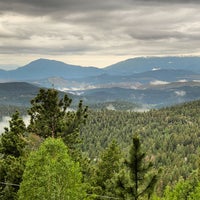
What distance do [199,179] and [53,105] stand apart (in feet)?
55.1

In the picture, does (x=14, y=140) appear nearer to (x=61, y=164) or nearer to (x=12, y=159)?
(x=12, y=159)

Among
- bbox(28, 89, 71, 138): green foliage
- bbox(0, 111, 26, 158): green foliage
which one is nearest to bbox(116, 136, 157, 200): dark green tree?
bbox(28, 89, 71, 138): green foliage

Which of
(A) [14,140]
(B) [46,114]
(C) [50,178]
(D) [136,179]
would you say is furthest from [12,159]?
(D) [136,179]

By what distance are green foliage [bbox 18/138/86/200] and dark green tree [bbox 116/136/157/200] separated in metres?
6.50

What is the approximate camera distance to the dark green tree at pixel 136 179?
2131 cm

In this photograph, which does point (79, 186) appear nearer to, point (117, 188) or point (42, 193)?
point (42, 193)

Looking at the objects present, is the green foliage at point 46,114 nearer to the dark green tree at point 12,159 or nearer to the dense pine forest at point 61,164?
the dense pine forest at point 61,164

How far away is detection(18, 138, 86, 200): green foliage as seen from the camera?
26547 millimetres

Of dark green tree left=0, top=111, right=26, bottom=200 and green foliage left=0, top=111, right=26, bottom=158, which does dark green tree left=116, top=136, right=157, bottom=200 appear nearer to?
dark green tree left=0, top=111, right=26, bottom=200

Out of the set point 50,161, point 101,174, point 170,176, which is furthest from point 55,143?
point 170,176

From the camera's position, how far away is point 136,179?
852 inches

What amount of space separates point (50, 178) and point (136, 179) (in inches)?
308

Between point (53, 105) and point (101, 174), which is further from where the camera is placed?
point (101, 174)

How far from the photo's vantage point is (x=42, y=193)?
26422 mm
